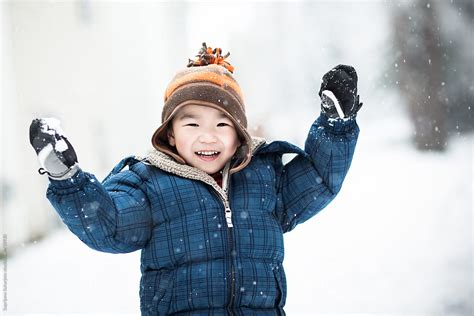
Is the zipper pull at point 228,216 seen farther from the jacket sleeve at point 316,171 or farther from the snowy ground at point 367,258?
the snowy ground at point 367,258

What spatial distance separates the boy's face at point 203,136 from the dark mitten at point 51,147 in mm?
301

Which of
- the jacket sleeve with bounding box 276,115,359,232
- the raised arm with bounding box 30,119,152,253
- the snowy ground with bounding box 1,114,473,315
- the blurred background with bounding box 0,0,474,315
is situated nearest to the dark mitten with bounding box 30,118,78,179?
the raised arm with bounding box 30,119,152,253

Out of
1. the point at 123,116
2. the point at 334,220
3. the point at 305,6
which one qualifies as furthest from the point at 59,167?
the point at 305,6

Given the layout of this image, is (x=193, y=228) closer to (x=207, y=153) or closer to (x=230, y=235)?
(x=230, y=235)

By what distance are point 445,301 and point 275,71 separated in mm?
1920

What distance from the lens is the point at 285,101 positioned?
4.25 metres

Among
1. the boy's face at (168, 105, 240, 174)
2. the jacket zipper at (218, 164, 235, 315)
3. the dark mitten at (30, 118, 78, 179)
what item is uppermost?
the boy's face at (168, 105, 240, 174)

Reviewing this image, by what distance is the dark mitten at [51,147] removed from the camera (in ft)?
3.63

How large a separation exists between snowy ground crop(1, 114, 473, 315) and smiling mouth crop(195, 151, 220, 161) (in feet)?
5.72

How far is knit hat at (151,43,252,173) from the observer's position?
136 centimetres

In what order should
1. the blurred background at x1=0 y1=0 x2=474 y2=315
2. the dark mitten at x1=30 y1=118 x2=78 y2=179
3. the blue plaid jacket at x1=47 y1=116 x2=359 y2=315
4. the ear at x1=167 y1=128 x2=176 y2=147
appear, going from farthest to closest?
the blurred background at x1=0 y1=0 x2=474 y2=315
the ear at x1=167 y1=128 x2=176 y2=147
the blue plaid jacket at x1=47 y1=116 x2=359 y2=315
the dark mitten at x1=30 y1=118 x2=78 y2=179

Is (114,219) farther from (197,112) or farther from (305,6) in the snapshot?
(305,6)

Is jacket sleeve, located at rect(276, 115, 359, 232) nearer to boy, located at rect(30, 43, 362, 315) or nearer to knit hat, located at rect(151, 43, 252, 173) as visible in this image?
boy, located at rect(30, 43, 362, 315)

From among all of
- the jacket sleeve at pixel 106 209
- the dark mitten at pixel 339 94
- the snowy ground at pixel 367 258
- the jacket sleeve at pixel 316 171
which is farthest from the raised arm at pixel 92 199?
the snowy ground at pixel 367 258
